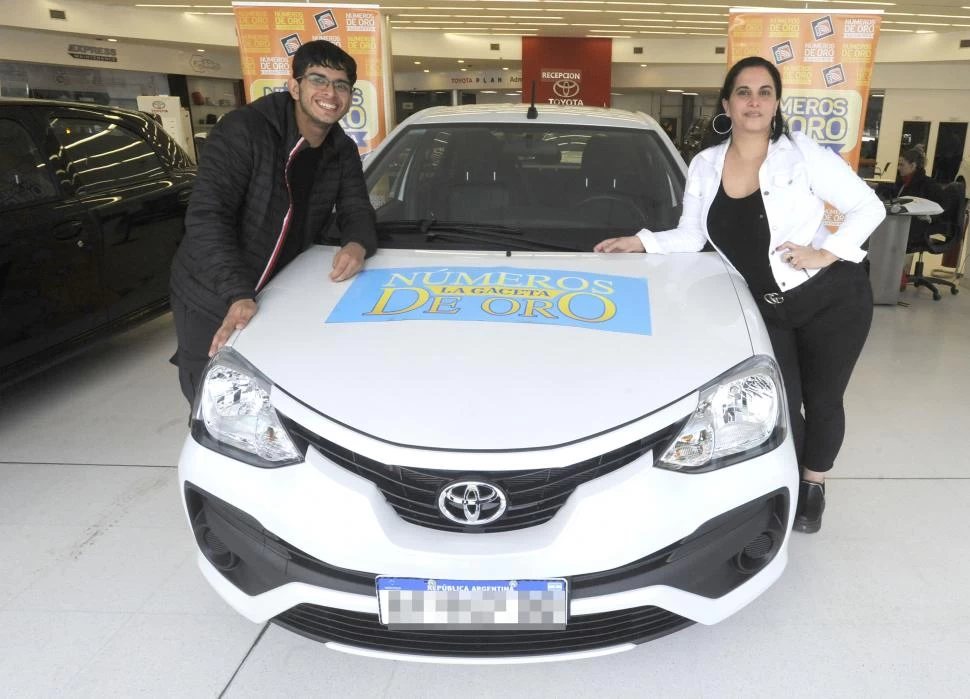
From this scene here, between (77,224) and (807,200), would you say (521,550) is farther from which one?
(77,224)

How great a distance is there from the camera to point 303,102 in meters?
1.88

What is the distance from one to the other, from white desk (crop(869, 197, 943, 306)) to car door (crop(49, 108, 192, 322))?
4.63 meters

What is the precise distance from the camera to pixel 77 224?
3.19 meters

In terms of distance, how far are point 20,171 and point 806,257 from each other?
3115 mm

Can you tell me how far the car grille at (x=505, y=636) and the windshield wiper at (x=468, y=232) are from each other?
1.08 m

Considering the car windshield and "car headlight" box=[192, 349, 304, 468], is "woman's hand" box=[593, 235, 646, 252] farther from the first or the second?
"car headlight" box=[192, 349, 304, 468]

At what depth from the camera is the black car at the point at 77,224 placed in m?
2.89

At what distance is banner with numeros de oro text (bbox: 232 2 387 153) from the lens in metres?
4.92

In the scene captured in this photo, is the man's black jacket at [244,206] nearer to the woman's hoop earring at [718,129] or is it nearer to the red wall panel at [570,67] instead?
the woman's hoop earring at [718,129]

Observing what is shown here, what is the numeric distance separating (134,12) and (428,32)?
599cm

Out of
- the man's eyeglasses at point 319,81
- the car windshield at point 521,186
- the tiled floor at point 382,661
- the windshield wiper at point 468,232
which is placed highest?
the man's eyeglasses at point 319,81

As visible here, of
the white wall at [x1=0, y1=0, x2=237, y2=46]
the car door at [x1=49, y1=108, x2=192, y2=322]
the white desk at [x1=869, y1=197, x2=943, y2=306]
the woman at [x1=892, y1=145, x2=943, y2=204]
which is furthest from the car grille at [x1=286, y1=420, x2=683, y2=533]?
the white wall at [x1=0, y1=0, x2=237, y2=46]

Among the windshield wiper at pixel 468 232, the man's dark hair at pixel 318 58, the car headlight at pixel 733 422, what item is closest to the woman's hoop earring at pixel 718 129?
the windshield wiper at pixel 468 232

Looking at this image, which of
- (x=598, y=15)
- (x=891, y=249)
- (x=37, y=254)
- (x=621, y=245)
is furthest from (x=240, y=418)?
(x=598, y=15)
